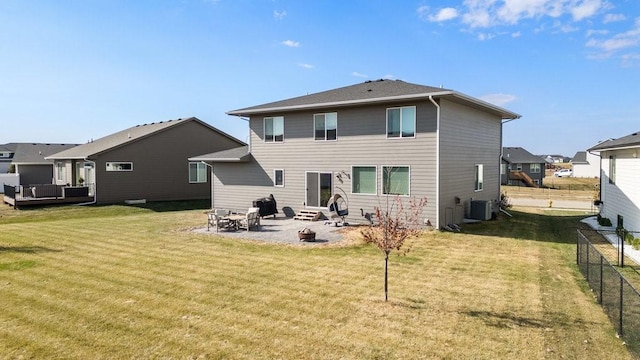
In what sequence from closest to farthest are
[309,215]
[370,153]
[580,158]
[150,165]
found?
[370,153]
[309,215]
[150,165]
[580,158]

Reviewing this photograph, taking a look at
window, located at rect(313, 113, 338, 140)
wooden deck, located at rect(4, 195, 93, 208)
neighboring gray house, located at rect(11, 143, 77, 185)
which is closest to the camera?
window, located at rect(313, 113, 338, 140)

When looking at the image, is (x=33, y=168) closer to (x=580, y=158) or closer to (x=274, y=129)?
(x=274, y=129)

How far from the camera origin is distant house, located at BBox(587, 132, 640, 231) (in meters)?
12.8

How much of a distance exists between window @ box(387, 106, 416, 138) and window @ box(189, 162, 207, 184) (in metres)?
17.6

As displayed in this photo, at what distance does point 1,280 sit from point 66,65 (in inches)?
484

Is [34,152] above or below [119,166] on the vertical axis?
above

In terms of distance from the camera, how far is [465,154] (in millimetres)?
17016

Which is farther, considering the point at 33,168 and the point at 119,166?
the point at 33,168

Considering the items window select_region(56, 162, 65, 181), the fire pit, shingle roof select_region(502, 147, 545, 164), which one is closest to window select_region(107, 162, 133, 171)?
window select_region(56, 162, 65, 181)

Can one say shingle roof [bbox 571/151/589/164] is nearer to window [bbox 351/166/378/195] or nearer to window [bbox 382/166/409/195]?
window [bbox 382/166/409/195]

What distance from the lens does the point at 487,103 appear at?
1681 centimetres

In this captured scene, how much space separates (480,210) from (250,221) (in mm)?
10245

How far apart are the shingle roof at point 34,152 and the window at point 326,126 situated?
32.2m

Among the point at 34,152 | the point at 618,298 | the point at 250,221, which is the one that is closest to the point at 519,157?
the point at 250,221
